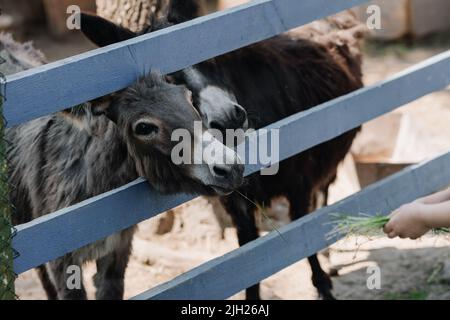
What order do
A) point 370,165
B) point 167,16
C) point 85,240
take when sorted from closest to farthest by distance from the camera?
point 85,240 < point 167,16 < point 370,165

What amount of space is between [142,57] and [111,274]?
1482 mm

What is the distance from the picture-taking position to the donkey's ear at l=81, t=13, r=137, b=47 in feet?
11.4

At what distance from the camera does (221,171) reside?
3084 millimetres

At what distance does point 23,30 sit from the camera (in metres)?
10.1

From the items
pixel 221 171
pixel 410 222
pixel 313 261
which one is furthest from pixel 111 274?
pixel 410 222

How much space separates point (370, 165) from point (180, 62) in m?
2.82

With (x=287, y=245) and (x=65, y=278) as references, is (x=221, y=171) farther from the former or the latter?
(x=65, y=278)

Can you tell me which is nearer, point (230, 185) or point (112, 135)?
point (230, 185)

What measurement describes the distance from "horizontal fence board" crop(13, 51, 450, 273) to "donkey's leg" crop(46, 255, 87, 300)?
690 millimetres

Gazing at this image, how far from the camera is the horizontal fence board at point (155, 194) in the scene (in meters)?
3.03

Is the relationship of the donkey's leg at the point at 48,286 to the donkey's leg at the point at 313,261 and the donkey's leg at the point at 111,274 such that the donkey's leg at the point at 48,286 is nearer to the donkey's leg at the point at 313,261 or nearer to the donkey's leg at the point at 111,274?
the donkey's leg at the point at 111,274
